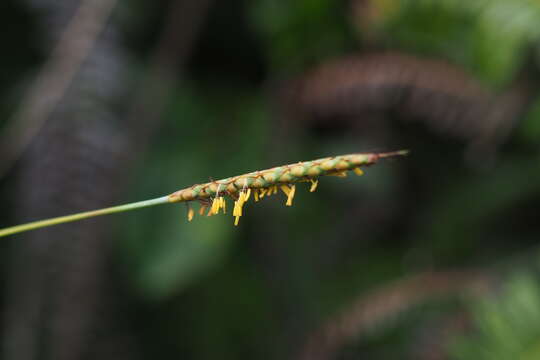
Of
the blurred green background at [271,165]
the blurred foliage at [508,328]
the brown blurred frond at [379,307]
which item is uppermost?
the blurred green background at [271,165]

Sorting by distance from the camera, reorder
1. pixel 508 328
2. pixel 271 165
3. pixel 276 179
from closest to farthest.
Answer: pixel 276 179 → pixel 508 328 → pixel 271 165

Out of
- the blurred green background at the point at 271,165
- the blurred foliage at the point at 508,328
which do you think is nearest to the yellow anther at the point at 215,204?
the blurred green background at the point at 271,165

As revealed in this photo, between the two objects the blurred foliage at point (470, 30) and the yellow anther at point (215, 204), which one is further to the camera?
the blurred foliage at point (470, 30)

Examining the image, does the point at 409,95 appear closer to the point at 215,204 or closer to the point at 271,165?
the point at 271,165

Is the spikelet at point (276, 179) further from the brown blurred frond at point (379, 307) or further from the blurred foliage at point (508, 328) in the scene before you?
the brown blurred frond at point (379, 307)

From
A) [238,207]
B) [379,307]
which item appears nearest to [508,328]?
[379,307]

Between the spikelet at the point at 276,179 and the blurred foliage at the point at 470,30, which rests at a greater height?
the blurred foliage at the point at 470,30

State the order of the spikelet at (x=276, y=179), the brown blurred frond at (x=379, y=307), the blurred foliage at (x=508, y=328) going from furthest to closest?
the brown blurred frond at (x=379, y=307), the blurred foliage at (x=508, y=328), the spikelet at (x=276, y=179)

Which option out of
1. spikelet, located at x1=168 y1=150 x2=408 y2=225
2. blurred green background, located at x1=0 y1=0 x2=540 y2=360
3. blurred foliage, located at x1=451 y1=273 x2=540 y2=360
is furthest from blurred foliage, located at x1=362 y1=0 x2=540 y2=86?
spikelet, located at x1=168 y1=150 x2=408 y2=225

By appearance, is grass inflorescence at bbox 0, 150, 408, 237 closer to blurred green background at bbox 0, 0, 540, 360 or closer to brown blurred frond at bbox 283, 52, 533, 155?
blurred green background at bbox 0, 0, 540, 360
